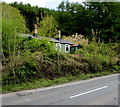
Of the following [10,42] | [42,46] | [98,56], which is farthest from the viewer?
[98,56]

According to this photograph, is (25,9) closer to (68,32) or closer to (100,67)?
(68,32)

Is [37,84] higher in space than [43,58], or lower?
lower

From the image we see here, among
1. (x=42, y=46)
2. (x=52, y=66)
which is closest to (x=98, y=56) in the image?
(x=52, y=66)

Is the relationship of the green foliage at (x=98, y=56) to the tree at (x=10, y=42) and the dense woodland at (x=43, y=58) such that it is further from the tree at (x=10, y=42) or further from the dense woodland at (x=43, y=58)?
the tree at (x=10, y=42)

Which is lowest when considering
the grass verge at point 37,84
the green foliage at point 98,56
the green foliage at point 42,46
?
the grass verge at point 37,84

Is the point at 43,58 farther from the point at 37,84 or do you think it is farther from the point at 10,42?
the point at 10,42

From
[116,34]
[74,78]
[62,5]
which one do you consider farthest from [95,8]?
[74,78]

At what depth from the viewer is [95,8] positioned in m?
36.6

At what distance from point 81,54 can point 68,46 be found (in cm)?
1368

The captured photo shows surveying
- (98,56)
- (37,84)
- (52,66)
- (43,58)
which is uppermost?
(43,58)

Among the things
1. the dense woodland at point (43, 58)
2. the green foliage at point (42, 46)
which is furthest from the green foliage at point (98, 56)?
the green foliage at point (42, 46)

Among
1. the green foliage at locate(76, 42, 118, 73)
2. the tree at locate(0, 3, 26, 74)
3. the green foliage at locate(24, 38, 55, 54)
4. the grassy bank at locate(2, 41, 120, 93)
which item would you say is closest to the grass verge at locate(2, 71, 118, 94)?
the grassy bank at locate(2, 41, 120, 93)

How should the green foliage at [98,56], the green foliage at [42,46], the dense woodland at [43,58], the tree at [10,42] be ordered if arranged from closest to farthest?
the tree at [10,42]
the dense woodland at [43,58]
the green foliage at [42,46]
the green foliage at [98,56]

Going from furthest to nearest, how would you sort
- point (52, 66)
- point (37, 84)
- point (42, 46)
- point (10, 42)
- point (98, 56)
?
point (98, 56) → point (42, 46) → point (52, 66) → point (37, 84) → point (10, 42)
